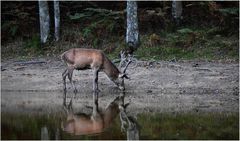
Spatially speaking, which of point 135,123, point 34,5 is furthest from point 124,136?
point 34,5

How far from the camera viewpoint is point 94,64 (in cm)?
2212

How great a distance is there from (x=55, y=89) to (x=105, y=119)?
6.35m

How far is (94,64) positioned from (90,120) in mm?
6402

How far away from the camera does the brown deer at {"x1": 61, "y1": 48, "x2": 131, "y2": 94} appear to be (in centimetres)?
2193

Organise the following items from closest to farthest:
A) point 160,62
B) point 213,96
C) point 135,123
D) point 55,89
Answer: point 135,123 < point 213,96 < point 55,89 < point 160,62

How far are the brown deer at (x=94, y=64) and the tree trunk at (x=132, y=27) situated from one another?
4.34 meters

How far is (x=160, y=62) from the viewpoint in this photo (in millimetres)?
24500

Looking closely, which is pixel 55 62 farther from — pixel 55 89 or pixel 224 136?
pixel 224 136

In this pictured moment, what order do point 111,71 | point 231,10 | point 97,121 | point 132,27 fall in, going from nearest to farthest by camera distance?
point 97,121
point 111,71
point 132,27
point 231,10

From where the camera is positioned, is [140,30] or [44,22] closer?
[44,22]

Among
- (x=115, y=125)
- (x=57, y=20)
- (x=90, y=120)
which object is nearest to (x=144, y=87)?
(x=90, y=120)

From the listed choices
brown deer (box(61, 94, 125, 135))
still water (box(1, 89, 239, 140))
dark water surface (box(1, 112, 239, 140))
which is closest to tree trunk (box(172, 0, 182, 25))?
brown deer (box(61, 94, 125, 135))

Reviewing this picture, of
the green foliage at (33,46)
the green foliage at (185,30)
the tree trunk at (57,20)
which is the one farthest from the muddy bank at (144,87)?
the tree trunk at (57,20)

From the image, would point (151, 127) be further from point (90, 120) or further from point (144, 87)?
point (144, 87)
